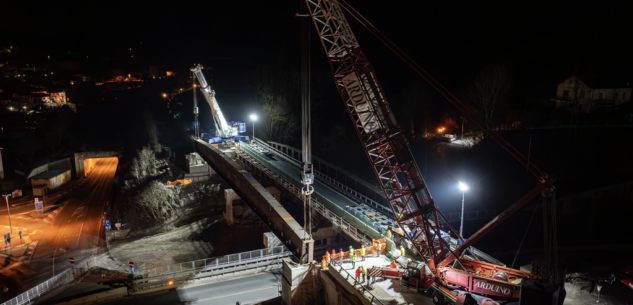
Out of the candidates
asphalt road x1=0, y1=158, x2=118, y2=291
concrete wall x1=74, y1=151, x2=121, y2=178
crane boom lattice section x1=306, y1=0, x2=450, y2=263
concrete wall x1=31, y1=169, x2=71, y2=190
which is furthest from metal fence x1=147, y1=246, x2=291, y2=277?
concrete wall x1=74, y1=151, x2=121, y2=178

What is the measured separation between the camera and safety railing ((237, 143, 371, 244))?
24.5m

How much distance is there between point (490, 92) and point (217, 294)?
124 ft

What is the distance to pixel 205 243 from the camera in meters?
36.9

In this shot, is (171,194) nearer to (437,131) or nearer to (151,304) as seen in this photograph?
(151,304)

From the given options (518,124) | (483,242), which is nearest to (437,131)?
(518,124)

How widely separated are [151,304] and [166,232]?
19120 millimetres

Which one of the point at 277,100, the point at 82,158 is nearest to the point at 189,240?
the point at 277,100

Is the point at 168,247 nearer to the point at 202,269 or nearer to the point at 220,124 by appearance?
the point at 202,269

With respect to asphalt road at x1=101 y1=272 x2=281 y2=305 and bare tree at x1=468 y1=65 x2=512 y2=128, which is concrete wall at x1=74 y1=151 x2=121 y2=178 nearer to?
asphalt road at x1=101 y1=272 x2=281 y2=305

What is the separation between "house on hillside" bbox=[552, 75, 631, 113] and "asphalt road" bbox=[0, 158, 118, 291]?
183 feet

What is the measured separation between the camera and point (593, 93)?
4200 cm

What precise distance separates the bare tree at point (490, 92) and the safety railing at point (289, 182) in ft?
81.3

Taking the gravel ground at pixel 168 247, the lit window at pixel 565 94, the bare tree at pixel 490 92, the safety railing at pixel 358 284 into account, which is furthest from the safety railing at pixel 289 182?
the lit window at pixel 565 94

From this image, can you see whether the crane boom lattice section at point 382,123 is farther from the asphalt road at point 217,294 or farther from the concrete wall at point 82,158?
the concrete wall at point 82,158
